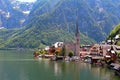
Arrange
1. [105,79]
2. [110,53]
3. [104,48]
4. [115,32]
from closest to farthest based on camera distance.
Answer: [105,79], [110,53], [104,48], [115,32]

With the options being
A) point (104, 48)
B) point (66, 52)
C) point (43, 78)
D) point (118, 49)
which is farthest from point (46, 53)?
point (43, 78)

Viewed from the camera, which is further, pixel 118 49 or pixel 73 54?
pixel 73 54

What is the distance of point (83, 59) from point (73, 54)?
43.6 feet

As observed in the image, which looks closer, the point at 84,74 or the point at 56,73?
the point at 84,74

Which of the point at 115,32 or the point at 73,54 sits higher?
the point at 115,32

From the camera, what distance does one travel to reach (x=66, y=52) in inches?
5723

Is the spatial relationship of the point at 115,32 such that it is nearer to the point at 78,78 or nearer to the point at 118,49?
the point at 118,49

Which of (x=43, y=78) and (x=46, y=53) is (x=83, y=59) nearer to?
(x=46, y=53)

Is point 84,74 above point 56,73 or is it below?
below

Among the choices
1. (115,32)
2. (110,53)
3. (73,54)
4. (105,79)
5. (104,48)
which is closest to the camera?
(105,79)

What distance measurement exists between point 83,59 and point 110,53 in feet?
77.2

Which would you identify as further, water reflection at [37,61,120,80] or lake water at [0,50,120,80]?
lake water at [0,50,120,80]

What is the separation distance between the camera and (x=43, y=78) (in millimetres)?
69500

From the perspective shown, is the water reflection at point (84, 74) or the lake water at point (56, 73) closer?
the water reflection at point (84, 74)
